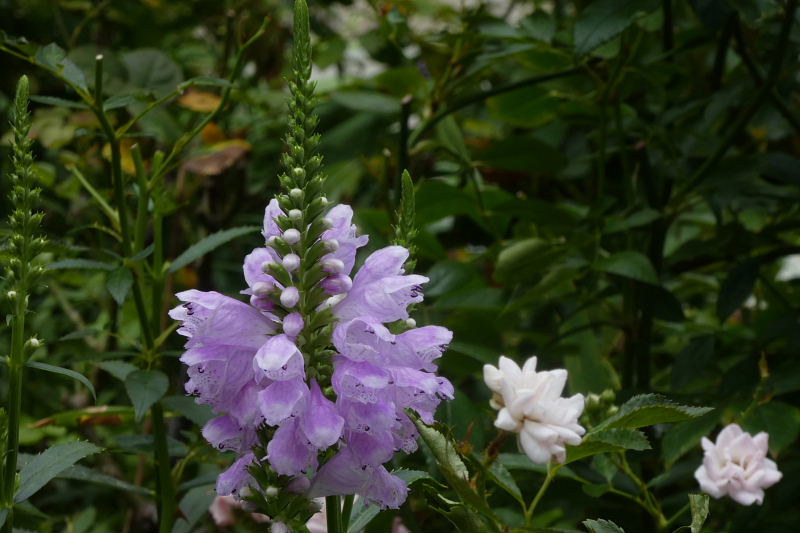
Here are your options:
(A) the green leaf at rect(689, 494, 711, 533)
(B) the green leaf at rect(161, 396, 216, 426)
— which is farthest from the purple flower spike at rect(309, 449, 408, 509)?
(B) the green leaf at rect(161, 396, 216, 426)

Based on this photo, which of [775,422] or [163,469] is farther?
[775,422]

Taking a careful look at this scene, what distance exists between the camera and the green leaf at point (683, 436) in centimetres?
103

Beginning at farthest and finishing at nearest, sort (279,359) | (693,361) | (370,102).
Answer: (370,102) → (693,361) → (279,359)

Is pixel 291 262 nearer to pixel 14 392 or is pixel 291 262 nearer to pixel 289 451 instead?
pixel 289 451

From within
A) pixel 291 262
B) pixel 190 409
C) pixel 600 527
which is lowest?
pixel 190 409

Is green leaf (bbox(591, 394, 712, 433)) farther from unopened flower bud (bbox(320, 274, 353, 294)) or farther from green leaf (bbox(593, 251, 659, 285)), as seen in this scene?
green leaf (bbox(593, 251, 659, 285))

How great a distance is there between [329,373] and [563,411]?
19 centimetres

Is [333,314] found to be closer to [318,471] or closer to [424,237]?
[318,471]

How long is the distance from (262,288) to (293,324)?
4cm

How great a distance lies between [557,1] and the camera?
2025mm

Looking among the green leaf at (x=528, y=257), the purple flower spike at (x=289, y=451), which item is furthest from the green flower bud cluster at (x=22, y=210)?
the green leaf at (x=528, y=257)

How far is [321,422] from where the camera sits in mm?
585

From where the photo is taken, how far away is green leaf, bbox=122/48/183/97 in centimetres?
137

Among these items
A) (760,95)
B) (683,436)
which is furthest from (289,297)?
(760,95)
